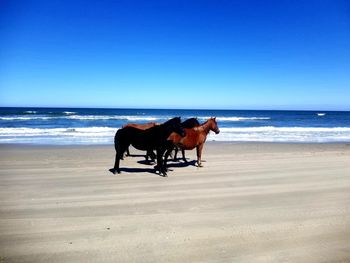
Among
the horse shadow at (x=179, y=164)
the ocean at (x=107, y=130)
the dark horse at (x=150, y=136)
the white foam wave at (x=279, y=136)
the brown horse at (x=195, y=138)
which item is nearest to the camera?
the dark horse at (x=150, y=136)

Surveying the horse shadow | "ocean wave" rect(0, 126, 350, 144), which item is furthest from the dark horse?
"ocean wave" rect(0, 126, 350, 144)

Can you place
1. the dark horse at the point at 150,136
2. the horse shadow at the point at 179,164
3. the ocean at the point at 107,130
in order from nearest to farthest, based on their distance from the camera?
the dark horse at the point at 150,136 → the horse shadow at the point at 179,164 → the ocean at the point at 107,130

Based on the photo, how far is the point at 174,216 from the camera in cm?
475

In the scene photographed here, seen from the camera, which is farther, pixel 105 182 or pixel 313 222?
pixel 105 182

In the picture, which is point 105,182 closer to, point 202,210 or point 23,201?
point 23,201

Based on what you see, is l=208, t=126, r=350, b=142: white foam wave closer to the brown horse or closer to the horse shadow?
the horse shadow

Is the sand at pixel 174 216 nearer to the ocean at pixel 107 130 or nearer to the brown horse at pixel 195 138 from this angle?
the brown horse at pixel 195 138

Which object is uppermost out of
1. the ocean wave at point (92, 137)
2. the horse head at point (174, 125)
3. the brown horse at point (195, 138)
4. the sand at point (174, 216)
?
the horse head at point (174, 125)

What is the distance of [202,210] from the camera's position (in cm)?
504

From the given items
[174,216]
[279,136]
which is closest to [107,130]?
[279,136]

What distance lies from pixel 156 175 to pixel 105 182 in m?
1.51

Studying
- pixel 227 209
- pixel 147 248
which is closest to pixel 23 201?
pixel 147 248

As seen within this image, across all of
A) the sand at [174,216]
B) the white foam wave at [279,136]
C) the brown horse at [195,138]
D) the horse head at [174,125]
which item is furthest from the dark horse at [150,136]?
the white foam wave at [279,136]

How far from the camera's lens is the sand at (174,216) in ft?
11.9
